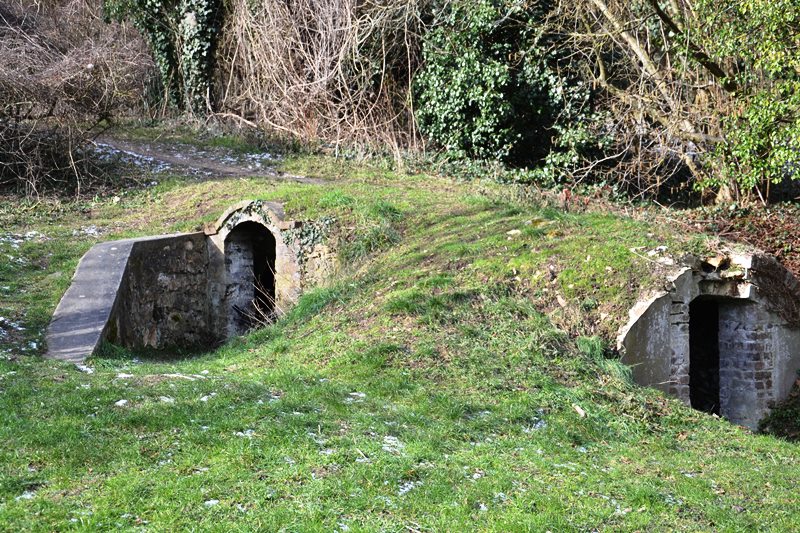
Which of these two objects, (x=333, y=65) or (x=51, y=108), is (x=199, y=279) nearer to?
(x=51, y=108)

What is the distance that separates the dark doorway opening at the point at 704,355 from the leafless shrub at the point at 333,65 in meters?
8.03

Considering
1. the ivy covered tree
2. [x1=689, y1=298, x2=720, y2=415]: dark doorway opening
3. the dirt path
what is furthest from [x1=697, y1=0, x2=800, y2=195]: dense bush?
the ivy covered tree

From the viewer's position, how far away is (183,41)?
21.0 m

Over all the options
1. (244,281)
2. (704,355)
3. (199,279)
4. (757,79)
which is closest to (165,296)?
(199,279)

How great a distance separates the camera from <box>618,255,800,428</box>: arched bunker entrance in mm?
10102

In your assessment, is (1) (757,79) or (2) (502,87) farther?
(2) (502,87)

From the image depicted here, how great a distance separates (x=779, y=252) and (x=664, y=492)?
372 inches

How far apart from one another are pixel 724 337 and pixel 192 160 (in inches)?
452

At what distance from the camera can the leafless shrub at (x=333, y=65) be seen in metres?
18.6

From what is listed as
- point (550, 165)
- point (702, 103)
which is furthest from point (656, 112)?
point (550, 165)

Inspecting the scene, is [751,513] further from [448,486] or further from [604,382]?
[604,382]

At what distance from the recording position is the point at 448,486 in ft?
19.0

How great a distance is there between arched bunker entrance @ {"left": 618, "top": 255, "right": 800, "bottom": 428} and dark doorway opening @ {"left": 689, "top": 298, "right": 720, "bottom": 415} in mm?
14

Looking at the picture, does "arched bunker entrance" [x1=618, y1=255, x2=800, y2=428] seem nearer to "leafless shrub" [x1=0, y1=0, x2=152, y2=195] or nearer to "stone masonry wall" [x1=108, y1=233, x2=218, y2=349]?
"stone masonry wall" [x1=108, y1=233, x2=218, y2=349]
